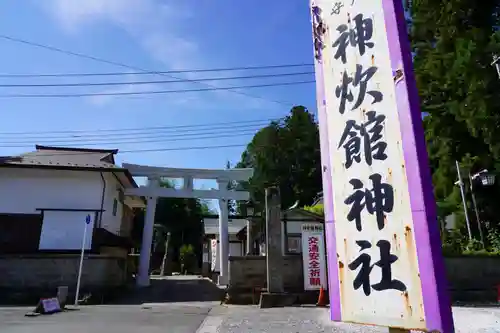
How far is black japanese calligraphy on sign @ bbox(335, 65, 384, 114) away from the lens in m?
3.14

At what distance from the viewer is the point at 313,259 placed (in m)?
12.9

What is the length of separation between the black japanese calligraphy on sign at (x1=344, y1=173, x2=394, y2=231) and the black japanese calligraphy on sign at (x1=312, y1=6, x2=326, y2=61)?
1.38m

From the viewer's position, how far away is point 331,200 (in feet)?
10.8

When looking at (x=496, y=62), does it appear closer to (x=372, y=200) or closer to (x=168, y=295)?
(x=372, y=200)

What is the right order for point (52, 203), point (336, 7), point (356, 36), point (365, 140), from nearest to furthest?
point (365, 140)
point (356, 36)
point (336, 7)
point (52, 203)

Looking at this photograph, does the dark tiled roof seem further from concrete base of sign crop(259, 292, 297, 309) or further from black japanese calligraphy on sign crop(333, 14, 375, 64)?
black japanese calligraphy on sign crop(333, 14, 375, 64)

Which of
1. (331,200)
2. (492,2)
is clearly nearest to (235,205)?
(492,2)

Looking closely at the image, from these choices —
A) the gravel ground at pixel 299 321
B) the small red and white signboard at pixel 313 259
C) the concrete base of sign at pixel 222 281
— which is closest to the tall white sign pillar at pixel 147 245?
the concrete base of sign at pixel 222 281

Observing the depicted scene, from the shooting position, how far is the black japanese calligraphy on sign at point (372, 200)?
9.44 feet

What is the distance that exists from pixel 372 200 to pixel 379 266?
1.65ft

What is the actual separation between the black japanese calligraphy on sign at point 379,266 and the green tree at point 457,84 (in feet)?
35.6

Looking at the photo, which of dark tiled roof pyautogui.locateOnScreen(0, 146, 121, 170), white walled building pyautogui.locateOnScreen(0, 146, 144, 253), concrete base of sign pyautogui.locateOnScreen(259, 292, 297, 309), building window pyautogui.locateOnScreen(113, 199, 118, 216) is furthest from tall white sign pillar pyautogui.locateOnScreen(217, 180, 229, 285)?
concrete base of sign pyautogui.locateOnScreen(259, 292, 297, 309)

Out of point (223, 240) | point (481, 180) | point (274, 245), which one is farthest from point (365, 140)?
point (223, 240)

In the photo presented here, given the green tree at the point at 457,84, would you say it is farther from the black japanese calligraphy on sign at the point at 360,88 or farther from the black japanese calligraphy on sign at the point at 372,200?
the black japanese calligraphy on sign at the point at 372,200
